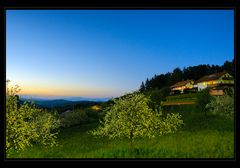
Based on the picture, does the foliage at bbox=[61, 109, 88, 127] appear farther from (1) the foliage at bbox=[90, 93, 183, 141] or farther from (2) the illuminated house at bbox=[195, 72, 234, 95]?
(1) the foliage at bbox=[90, 93, 183, 141]

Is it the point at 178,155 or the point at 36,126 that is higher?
the point at 36,126

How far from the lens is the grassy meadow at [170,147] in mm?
27406

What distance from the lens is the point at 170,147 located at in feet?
100

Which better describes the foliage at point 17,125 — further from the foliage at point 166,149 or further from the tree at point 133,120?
the foliage at point 166,149

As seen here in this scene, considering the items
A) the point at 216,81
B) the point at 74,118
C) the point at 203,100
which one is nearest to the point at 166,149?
the point at 203,100

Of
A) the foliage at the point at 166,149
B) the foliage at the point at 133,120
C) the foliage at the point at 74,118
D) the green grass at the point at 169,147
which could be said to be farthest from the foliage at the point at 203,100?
the foliage at the point at 133,120

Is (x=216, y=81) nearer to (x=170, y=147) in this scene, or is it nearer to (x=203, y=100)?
Answer: (x=203, y=100)

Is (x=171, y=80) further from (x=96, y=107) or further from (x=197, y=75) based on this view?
(x=96, y=107)

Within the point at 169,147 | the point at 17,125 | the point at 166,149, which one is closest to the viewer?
the point at 17,125

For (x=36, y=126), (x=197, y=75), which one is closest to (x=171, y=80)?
(x=197, y=75)

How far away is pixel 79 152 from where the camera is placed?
35.7 m

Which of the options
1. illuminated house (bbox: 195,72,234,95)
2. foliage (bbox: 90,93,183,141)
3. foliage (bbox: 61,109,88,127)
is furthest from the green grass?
A: illuminated house (bbox: 195,72,234,95)
